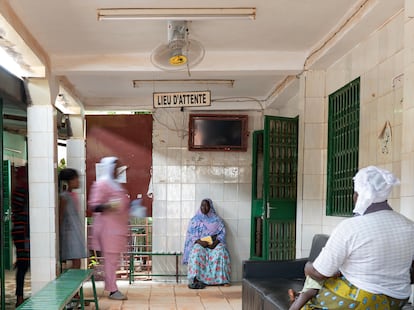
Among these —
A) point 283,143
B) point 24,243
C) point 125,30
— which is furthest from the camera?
point 283,143

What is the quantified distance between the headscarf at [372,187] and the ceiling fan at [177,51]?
209 cm

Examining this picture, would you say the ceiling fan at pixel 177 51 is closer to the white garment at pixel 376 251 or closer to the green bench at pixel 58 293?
the green bench at pixel 58 293

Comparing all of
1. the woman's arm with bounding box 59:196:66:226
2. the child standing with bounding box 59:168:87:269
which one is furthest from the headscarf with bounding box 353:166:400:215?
the woman's arm with bounding box 59:196:66:226

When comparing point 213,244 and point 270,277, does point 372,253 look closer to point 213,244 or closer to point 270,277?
point 270,277

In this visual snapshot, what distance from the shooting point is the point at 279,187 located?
16.8 ft

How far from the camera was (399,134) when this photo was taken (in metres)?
2.84

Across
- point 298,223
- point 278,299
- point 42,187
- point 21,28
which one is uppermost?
point 21,28

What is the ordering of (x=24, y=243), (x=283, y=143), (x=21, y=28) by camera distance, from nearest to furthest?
(x=21, y=28), (x=24, y=243), (x=283, y=143)

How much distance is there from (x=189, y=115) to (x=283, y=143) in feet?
6.66

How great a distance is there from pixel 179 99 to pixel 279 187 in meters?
1.69

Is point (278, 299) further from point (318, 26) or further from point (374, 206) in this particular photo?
point (318, 26)

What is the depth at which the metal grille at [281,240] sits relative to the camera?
5.04 m

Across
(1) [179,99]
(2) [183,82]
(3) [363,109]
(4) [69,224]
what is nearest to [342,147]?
(3) [363,109]

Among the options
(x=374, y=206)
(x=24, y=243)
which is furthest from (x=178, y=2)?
(x=24, y=243)
